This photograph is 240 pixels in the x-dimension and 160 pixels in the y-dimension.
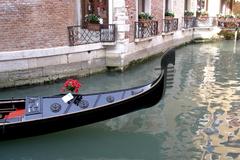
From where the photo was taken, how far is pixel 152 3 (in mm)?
10633

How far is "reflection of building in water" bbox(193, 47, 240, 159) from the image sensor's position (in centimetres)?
438

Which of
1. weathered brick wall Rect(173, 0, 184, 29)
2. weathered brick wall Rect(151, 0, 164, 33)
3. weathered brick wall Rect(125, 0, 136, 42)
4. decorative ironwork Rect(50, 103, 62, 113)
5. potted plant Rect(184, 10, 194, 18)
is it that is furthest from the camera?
potted plant Rect(184, 10, 194, 18)

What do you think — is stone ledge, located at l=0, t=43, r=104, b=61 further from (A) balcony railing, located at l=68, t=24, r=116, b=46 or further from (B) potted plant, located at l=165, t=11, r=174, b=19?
(B) potted plant, located at l=165, t=11, r=174, b=19

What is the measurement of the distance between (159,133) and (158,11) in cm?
674

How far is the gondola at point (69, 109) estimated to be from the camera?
4.38 m

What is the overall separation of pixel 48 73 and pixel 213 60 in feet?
17.5

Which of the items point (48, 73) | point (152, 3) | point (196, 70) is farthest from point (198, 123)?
point (152, 3)

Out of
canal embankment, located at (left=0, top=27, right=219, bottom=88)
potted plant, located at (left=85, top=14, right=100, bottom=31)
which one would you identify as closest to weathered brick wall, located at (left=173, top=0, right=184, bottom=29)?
canal embankment, located at (left=0, top=27, right=219, bottom=88)

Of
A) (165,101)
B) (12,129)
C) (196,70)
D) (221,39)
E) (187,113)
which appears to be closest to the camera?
(12,129)

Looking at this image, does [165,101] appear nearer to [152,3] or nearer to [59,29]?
[59,29]

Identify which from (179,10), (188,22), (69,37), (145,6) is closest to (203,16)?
(188,22)

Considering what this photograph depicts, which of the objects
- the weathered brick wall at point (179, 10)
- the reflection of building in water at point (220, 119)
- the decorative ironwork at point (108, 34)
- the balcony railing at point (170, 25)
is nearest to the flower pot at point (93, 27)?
the decorative ironwork at point (108, 34)

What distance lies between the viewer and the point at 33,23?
721 cm

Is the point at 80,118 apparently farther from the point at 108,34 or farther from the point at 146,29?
the point at 146,29
